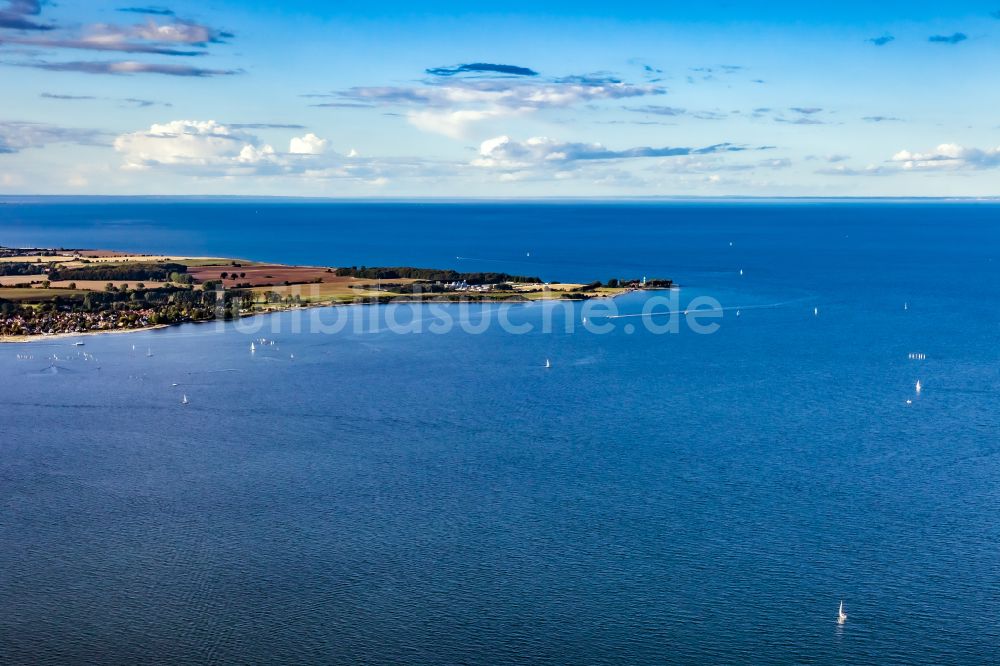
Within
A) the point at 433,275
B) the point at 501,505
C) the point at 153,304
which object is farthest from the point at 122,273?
the point at 501,505

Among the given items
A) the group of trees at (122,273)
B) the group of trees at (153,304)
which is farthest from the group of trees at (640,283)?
the group of trees at (122,273)

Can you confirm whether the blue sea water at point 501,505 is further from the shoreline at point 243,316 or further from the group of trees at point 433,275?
the group of trees at point 433,275

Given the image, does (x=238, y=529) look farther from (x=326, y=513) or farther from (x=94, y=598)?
(x=94, y=598)

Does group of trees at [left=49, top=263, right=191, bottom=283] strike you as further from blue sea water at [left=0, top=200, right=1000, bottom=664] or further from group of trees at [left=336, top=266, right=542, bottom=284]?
blue sea water at [left=0, top=200, right=1000, bottom=664]

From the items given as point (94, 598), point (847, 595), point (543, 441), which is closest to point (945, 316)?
point (543, 441)

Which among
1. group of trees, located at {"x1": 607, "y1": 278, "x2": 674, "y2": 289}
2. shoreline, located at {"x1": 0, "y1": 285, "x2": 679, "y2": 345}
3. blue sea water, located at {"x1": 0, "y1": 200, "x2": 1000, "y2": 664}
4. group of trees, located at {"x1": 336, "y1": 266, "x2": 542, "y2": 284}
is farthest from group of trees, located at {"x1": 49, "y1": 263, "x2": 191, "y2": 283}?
group of trees, located at {"x1": 607, "y1": 278, "x2": 674, "y2": 289}
